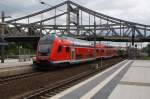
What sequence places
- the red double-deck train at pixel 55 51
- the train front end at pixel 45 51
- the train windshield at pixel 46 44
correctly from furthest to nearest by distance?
the train windshield at pixel 46 44 < the red double-deck train at pixel 55 51 < the train front end at pixel 45 51

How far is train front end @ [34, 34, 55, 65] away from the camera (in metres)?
28.3

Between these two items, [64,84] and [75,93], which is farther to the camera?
[64,84]

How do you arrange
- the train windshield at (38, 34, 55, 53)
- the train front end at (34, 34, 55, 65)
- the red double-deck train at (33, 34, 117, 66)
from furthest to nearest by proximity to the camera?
the train windshield at (38, 34, 55, 53) < the red double-deck train at (33, 34, 117, 66) < the train front end at (34, 34, 55, 65)

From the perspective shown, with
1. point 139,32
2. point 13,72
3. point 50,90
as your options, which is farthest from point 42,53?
point 139,32

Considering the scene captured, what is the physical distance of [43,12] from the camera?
374ft

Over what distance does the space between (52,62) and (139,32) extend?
82.7m

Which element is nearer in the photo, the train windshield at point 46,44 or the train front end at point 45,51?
the train front end at point 45,51

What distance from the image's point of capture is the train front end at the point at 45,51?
28344mm

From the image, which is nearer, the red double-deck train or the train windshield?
the red double-deck train

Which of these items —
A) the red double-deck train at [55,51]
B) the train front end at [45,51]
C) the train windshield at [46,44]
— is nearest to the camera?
the train front end at [45,51]

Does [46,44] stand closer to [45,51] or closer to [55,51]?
[45,51]

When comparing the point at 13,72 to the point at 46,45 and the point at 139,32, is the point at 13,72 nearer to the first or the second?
the point at 46,45

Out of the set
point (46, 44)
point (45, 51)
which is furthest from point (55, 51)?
point (46, 44)

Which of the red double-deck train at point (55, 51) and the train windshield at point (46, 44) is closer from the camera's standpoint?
the red double-deck train at point (55, 51)
